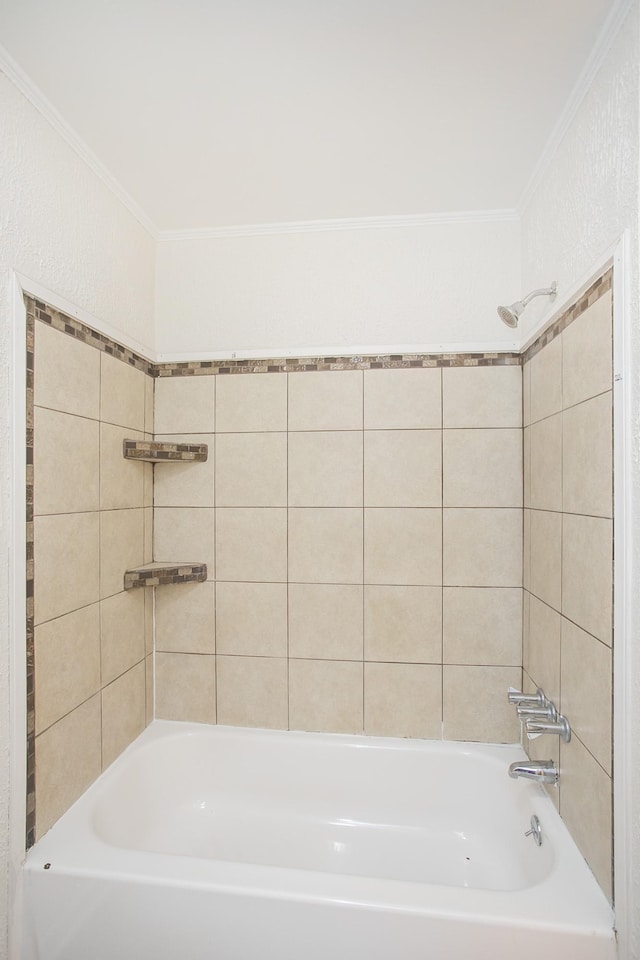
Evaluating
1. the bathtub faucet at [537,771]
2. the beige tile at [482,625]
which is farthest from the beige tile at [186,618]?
the bathtub faucet at [537,771]

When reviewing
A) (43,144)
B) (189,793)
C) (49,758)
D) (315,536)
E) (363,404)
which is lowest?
(189,793)

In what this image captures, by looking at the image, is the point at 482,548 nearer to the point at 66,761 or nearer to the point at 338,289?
the point at 338,289

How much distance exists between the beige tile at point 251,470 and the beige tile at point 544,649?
978mm

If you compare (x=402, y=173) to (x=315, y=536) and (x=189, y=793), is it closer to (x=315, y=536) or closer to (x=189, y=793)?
(x=315, y=536)

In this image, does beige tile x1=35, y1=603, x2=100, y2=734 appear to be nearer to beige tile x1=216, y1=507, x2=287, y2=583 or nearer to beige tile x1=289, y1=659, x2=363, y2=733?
beige tile x1=216, y1=507, x2=287, y2=583

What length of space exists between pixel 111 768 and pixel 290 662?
2.28 feet

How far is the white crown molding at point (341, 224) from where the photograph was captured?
6.07 feet

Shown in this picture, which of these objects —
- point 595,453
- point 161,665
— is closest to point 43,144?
point 595,453

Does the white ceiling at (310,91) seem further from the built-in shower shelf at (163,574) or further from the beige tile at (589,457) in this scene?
the built-in shower shelf at (163,574)

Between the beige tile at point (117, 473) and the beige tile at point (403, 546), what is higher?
the beige tile at point (117, 473)

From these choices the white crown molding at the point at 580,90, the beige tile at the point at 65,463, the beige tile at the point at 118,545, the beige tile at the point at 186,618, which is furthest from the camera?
the beige tile at the point at 186,618

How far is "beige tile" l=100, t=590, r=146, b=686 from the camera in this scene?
5.46 feet

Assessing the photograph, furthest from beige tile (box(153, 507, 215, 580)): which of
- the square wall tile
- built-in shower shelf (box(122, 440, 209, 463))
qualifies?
the square wall tile

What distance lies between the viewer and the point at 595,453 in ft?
3.93
